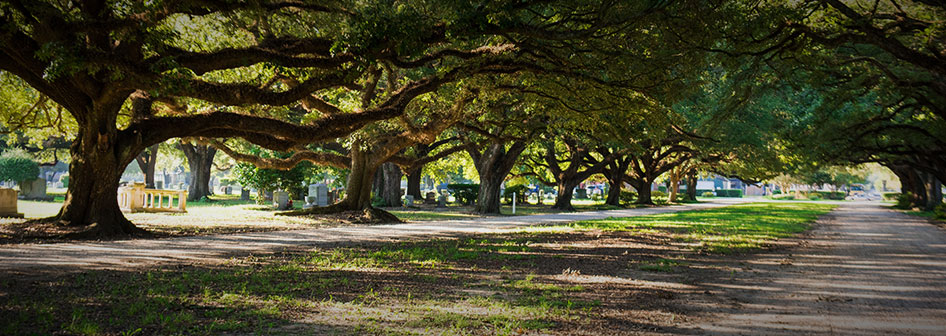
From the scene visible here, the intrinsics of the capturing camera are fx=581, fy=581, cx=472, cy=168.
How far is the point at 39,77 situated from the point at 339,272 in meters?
8.20


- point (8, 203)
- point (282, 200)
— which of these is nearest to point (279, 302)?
point (8, 203)

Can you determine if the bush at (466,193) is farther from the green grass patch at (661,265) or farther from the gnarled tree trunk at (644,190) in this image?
the green grass patch at (661,265)

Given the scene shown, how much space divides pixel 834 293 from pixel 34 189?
35.8 metres

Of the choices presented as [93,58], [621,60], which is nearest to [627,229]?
[621,60]

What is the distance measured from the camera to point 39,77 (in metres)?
11.2

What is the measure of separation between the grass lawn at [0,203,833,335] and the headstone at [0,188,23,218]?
11.9 metres

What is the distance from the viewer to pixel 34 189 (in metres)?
30.3

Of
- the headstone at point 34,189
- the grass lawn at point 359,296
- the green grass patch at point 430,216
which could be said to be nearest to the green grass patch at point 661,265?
the grass lawn at point 359,296

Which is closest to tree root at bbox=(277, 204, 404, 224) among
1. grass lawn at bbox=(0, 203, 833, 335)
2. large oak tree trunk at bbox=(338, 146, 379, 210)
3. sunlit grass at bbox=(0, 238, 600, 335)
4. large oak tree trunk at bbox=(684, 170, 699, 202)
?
large oak tree trunk at bbox=(338, 146, 379, 210)

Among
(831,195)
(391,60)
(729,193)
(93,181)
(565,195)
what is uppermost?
(391,60)

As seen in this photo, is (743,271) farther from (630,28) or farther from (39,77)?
(39,77)

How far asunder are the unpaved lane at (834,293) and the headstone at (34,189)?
33805 mm

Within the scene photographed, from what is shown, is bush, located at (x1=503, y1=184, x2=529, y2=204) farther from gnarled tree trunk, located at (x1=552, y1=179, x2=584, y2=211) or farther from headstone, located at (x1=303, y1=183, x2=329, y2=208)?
headstone, located at (x1=303, y1=183, x2=329, y2=208)

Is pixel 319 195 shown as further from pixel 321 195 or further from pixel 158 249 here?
pixel 158 249
